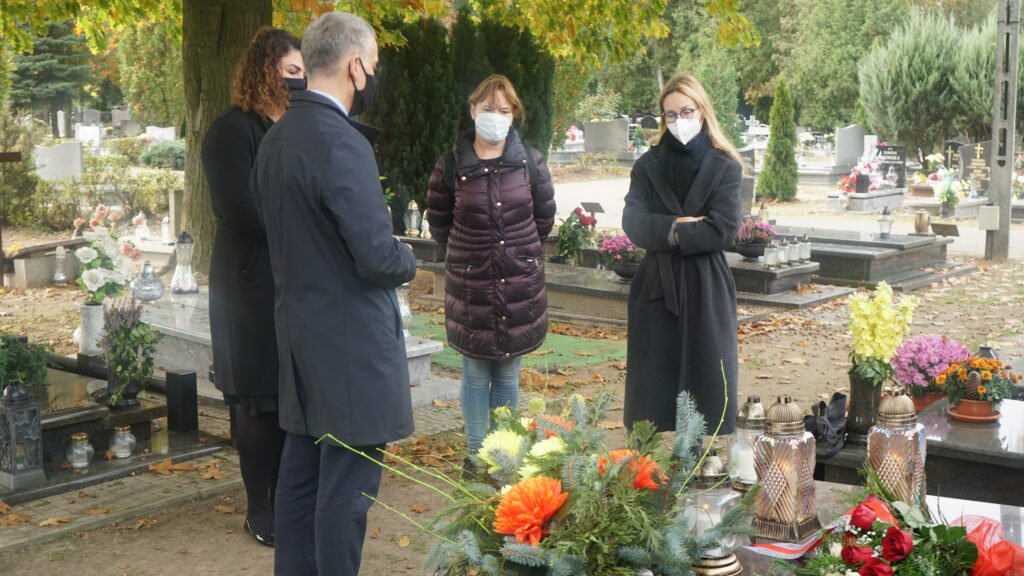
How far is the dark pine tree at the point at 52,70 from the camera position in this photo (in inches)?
1454

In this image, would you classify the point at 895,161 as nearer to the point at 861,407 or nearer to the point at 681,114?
the point at 681,114

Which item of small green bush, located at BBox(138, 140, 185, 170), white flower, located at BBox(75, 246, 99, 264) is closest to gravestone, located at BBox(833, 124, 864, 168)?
small green bush, located at BBox(138, 140, 185, 170)

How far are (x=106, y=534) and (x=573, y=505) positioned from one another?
3.61 m

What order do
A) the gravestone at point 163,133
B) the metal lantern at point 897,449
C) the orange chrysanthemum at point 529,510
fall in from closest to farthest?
the orange chrysanthemum at point 529,510, the metal lantern at point 897,449, the gravestone at point 163,133

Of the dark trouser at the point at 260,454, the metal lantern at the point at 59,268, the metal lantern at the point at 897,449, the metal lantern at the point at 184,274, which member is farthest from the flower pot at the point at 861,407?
the metal lantern at the point at 59,268

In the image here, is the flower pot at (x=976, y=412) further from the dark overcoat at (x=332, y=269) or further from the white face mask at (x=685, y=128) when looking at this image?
the dark overcoat at (x=332, y=269)

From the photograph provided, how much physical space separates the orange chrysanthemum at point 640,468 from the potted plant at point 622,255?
8358 mm

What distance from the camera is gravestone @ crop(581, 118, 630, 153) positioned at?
36.0 meters

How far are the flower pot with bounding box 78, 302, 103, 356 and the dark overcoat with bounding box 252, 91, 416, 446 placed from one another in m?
4.61

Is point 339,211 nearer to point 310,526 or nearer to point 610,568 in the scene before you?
point 310,526

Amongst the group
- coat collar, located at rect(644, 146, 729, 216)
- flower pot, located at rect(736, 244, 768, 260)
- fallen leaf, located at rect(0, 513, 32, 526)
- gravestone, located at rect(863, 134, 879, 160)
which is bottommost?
fallen leaf, located at rect(0, 513, 32, 526)

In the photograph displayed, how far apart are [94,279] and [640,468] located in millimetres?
5962

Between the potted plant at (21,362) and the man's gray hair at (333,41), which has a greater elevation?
the man's gray hair at (333,41)

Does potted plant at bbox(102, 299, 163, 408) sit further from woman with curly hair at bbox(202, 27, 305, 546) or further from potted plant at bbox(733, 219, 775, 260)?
potted plant at bbox(733, 219, 775, 260)
